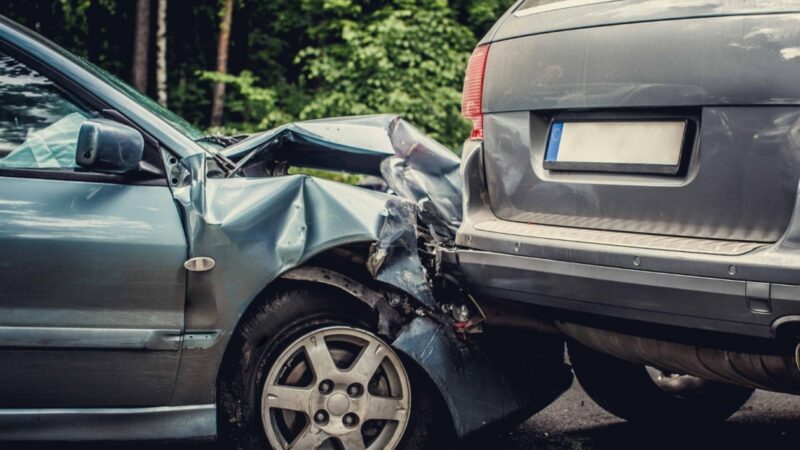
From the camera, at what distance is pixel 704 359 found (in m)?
2.99

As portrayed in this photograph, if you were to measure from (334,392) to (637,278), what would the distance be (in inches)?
44.3

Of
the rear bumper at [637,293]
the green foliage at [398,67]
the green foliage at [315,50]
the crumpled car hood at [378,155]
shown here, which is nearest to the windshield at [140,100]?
the crumpled car hood at [378,155]

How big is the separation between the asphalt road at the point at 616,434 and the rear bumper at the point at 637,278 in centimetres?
88

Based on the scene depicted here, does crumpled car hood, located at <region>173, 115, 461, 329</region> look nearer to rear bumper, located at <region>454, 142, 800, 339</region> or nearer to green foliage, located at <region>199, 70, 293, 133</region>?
rear bumper, located at <region>454, 142, 800, 339</region>

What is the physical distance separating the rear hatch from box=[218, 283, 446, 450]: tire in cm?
66

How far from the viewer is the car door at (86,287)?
Answer: 3189 millimetres

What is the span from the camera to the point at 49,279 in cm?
320

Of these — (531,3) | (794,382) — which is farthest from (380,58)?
(794,382)

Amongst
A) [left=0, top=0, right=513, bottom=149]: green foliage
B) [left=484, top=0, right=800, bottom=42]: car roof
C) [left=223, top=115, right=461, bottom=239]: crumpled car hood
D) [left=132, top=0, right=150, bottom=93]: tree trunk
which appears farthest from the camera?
[left=0, top=0, right=513, bottom=149]: green foliage

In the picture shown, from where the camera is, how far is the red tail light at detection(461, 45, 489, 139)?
3.63m

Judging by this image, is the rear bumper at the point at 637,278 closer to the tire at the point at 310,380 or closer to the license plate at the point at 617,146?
the license plate at the point at 617,146

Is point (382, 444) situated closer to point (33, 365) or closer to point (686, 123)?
point (33, 365)

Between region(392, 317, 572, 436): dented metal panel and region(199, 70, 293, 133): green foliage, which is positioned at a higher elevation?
region(392, 317, 572, 436): dented metal panel

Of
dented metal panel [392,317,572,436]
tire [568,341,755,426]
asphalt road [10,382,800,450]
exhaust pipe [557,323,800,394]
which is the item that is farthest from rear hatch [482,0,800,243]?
asphalt road [10,382,800,450]
